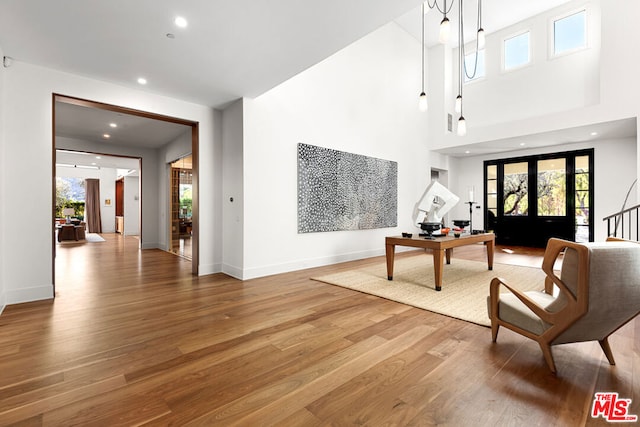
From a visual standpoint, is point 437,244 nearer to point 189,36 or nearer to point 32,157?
point 189,36

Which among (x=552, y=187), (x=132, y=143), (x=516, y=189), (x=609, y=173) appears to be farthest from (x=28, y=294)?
(x=609, y=173)

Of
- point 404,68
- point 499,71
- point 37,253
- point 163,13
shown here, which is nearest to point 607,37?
point 499,71

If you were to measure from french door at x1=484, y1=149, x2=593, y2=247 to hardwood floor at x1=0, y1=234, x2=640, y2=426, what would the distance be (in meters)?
5.77

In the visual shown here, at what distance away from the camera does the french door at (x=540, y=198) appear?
721cm

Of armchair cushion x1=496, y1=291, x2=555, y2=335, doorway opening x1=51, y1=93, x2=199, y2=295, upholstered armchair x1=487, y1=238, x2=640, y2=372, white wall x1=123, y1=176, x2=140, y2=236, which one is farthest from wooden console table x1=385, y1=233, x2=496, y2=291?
white wall x1=123, y1=176, x2=140, y2=236

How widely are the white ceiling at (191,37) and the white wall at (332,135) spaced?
85 cm

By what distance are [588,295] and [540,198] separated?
7.76m

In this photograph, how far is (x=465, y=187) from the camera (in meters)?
9.26

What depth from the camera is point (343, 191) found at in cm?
566

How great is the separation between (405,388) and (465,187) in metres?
8.82

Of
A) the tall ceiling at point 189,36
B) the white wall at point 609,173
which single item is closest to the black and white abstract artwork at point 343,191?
the tall ceiling at point 189,36

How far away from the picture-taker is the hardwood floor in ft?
4.78

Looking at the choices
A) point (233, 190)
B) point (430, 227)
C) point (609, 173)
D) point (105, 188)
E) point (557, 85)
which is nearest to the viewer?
point (430, 227)

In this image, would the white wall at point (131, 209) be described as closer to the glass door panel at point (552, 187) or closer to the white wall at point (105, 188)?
the white wall at point (105, 188)
